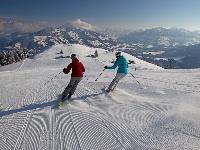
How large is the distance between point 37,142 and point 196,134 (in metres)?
6.19

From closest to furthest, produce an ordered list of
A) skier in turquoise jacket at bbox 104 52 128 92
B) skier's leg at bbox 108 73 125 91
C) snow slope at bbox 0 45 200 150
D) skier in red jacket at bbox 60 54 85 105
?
snow slope at bbox 0 45 200 150, skier in red jacket at bbox 60 54 85 105, skier in turquoise jacket at bbox 104 52 128 92, skier's leg at bbox 108 73 125 91

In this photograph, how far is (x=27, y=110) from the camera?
14984 millimetres

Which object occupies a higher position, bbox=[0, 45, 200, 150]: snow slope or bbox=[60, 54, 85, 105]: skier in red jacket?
bbox=[60, 54, 85, 105]: skier in red jacket

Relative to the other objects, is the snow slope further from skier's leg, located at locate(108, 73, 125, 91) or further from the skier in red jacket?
the skier in red jacket

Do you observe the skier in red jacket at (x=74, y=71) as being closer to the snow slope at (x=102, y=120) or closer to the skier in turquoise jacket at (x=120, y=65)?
the snow slope at (x=102, y=120)

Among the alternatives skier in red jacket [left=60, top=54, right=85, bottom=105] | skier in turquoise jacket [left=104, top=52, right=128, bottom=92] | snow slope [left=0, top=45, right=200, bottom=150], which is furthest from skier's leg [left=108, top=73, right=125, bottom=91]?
skier in red jacket [left=60, top=54, right=85, bottom=105]

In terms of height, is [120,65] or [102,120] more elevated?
[120,65]

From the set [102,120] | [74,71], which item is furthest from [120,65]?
[102,120]

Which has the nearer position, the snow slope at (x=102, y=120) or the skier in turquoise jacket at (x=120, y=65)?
the snow slope at (x=102, y=120)

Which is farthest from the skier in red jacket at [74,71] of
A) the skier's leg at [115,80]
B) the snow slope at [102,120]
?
the skier's leg at [115,80]

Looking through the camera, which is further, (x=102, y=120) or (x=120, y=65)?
(x=120, y=65)

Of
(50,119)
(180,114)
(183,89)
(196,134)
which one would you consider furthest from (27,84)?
(196,134)

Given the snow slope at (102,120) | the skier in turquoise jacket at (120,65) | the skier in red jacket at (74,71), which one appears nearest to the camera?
the snow slope at (102,120)

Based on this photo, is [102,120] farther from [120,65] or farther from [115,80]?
[120,65]
